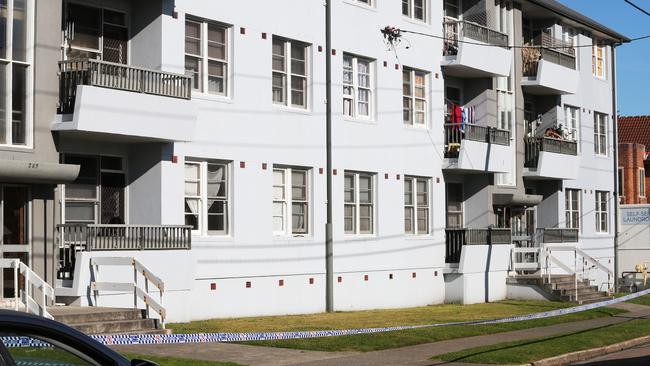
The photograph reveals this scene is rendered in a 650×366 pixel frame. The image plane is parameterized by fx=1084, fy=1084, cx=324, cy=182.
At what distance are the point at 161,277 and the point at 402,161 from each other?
11547 millimetres

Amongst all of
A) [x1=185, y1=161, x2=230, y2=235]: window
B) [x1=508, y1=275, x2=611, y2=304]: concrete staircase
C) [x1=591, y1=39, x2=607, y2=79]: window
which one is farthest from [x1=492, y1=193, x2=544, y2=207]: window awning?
[x1=185, y1=161, x2=230, y2=235]: window

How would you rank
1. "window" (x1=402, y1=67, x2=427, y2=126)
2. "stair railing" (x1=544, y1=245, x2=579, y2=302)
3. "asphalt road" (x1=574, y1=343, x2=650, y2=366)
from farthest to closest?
"stair railing" (x1=544, y1=245, x2=579, y2=302)
"window" (x1=402, y1=67, x2=427, y2=126)
"asphalt road" (x1=574, y1=343, x2=650, y2=366)

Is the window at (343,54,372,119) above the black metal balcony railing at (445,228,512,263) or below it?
above

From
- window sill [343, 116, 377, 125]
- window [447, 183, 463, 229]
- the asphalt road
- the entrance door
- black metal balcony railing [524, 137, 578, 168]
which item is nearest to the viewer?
the asphalt road

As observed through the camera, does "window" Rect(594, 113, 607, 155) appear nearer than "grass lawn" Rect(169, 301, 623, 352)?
No

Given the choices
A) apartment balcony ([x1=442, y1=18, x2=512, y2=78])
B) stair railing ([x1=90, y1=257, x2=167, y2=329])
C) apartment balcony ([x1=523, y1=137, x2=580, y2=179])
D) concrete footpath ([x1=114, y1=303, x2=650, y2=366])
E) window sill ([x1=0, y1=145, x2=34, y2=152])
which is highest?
apartment balcony ([x1=442, y1=18, x2=512, y2=78])

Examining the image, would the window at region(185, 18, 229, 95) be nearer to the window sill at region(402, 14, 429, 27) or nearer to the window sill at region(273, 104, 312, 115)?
the window sill at region(273, 104, 312, 115)

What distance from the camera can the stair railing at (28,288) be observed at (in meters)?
19.0

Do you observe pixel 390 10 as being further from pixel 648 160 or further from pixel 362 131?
pixel 648 160

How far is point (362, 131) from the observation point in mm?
30656

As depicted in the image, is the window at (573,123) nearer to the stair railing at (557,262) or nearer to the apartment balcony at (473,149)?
the stair railing at (557,262)

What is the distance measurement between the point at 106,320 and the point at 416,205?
50.3 ft

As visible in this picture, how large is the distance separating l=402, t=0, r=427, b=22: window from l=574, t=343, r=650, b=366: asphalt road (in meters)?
14.9

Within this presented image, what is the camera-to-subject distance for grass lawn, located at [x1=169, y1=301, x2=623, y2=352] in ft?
64.3
